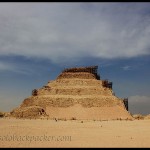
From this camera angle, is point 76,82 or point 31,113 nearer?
point 31,113

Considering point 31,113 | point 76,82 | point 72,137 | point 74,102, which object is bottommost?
point 72,137

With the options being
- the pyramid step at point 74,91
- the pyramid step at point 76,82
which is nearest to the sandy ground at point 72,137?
the pyramid step at point 74,91

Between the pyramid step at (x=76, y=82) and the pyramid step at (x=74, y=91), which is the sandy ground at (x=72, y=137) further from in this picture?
the pyramid step at (x=76, y=82)

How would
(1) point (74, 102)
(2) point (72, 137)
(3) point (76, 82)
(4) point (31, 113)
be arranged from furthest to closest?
1. (3) point (76, 82)
2. (1) point (74, 102)
3. (4) point (31, 113)
4. (2) point (72, 137)

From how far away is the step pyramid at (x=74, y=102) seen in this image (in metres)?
62.1

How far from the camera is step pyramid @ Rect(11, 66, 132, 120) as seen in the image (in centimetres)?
6209

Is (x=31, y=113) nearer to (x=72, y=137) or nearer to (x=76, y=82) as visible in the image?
(x=76, y=82)

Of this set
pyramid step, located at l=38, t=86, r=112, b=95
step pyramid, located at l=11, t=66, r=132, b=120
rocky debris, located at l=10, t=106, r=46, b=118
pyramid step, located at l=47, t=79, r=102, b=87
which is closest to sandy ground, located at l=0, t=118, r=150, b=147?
rocky debris, located at l=10, t=106, r=46, b=118

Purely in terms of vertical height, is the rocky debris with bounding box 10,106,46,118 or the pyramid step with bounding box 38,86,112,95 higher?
the pyramid step with bounding box 38,86,112,95

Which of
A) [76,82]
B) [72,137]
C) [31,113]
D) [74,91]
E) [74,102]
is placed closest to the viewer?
[72,137]

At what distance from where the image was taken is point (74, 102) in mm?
65938

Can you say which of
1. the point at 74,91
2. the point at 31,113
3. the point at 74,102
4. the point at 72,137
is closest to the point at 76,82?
the point at 74,91

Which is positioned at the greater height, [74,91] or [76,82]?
[76,82]

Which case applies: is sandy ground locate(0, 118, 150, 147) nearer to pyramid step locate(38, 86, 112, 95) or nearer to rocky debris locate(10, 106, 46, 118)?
rocky debris locate(10, 106, 46, 118)
